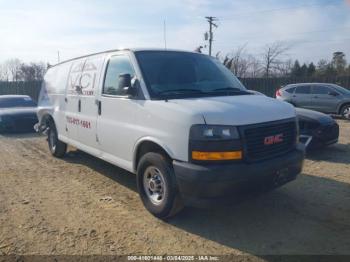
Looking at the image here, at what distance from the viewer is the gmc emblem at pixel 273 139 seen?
4125mm

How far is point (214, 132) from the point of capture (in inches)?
150

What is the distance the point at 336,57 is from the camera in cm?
6147

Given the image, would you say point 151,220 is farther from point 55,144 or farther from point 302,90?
point 302,90

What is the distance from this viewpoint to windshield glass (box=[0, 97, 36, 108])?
1341 centimetres

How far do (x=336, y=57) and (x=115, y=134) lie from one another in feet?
212

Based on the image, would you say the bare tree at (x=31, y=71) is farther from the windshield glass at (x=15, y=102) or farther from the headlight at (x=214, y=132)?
the headlight at (x=214, y=132)

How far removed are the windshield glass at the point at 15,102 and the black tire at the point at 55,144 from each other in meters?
6.19

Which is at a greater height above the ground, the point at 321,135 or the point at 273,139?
the point at 273,139

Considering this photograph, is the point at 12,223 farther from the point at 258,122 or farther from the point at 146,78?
the point at 258,122

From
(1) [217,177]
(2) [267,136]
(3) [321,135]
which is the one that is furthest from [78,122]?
(3) [321,135]

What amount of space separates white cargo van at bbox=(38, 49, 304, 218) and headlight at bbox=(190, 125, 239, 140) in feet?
0.04

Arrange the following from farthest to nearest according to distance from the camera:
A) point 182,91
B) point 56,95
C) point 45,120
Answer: point 45,120 → point 56,95 → point 182,91

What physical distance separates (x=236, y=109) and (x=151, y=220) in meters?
1.77

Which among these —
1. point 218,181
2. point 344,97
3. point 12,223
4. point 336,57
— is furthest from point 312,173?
point 336,57
